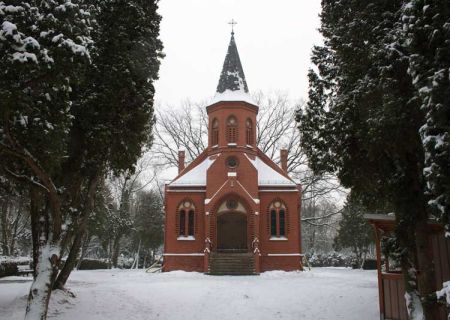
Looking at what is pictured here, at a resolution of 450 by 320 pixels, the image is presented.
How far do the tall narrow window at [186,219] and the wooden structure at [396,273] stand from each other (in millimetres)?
19730

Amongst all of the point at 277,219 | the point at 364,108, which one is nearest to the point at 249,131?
the point at 277,219

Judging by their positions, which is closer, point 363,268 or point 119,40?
point 119,40

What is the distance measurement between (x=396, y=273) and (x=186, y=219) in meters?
20.6

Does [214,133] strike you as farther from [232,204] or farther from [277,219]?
[277,219]

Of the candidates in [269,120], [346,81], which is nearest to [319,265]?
[269,120]

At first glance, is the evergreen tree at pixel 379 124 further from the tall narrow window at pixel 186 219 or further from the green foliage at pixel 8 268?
the tall narrow window at pixel 186 219

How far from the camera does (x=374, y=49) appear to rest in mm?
A: 8898

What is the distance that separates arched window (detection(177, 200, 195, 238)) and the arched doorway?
6.48 feet

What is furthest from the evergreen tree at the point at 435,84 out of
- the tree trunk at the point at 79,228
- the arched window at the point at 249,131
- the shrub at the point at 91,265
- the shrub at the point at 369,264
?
the shrub at the point at 91,265

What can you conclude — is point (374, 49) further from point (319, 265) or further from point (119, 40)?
point (319, 265)

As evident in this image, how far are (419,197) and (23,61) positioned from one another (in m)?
7.80

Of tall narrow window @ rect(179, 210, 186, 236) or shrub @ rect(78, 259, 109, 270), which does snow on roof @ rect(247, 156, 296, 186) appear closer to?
tall narrow window @ rect(179, 210, 186, 236)

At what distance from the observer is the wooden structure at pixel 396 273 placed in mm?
10375

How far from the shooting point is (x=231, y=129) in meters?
32.7
